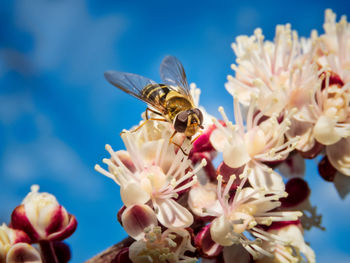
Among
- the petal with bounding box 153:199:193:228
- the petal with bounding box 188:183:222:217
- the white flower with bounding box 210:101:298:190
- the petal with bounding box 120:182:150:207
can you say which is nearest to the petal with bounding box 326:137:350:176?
the white flower with bounding box 210:101:298:190

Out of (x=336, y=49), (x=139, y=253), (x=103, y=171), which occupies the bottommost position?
(x=139, y=253)

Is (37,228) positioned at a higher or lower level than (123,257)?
higher

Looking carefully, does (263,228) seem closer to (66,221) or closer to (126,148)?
(126,148)

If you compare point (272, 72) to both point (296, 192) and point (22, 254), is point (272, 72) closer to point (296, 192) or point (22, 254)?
point (296, 192)

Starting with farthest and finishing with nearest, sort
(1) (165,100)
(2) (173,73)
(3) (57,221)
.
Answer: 1. (2) (173,73)
2. (1) (165,100)
3. (3) (57,221)

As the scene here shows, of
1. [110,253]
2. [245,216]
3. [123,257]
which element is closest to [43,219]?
[110,253]
